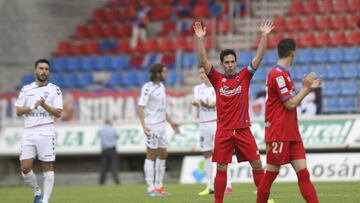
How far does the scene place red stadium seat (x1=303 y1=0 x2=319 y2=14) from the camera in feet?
104

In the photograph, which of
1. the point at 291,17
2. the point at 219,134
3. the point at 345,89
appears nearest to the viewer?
the point at 219,134

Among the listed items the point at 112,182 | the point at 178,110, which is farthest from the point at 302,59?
the point at 112,182

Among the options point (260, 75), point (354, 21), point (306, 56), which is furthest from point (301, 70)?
point (354, 21)

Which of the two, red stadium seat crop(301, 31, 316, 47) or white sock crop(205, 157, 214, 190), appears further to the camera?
red stadium seat crop(301, 31, 316, 47)

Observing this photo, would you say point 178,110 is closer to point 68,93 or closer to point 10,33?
point 68,93

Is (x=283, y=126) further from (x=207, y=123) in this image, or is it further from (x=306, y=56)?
(x=306, y=56)

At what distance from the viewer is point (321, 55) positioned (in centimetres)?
2897

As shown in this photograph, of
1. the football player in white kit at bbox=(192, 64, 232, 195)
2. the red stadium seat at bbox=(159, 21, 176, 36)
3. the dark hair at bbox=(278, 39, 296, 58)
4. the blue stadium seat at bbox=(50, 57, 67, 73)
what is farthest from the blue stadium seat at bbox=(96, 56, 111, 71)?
the dark hair at bbox=(278, 39, 296, 58)

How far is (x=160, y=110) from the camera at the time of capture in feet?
57.4

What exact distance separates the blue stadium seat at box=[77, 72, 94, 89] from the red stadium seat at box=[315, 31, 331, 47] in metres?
8.56

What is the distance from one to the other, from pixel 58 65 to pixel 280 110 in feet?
78.2

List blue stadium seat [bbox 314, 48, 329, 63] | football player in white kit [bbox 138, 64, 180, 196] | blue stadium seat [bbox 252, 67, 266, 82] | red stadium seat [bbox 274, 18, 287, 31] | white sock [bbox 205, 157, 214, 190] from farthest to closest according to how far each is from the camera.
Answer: red stadium seat [bbox 274, 18, 287, 31] < blue stadium seat [bbox 252, 67, 266, 82] < blue stadium seat [bbox 314, 48, 329, 63] < white sock [bbox 205, 157, 214, 190] < football player in white kit [bbox 138, 64, 180, 196]

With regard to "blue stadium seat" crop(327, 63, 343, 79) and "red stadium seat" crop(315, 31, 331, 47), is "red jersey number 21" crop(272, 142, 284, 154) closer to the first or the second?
"blue stadium seat" crop(327, 63, 343, 79)

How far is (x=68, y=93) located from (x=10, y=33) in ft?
21.4
